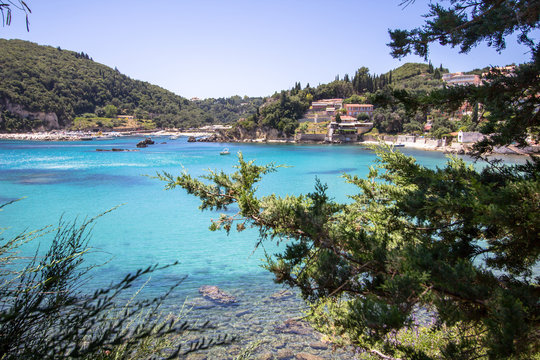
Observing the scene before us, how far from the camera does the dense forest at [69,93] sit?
104 metres

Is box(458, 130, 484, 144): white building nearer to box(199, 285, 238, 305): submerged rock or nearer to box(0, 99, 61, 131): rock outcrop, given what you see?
box(199, 285, 238, 305): submerged rock

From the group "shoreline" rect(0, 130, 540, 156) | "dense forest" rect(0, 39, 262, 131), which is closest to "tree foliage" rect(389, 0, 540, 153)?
Answer: "shoreline" rect(0, 130, 540, 156)

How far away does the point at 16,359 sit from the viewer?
183 cm

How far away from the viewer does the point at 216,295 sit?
9.96 m

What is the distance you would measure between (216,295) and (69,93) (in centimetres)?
13643

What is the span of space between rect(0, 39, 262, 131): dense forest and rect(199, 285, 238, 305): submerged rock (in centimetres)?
11858

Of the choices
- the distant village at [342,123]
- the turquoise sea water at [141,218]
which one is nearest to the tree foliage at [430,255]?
the turquoise sea water at [141,218]

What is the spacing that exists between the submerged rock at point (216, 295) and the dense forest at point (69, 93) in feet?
389

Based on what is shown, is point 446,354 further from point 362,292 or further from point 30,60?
point 30,60

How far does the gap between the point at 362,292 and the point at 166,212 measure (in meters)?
18.6

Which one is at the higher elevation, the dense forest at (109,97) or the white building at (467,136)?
the dense forest at (109,97)

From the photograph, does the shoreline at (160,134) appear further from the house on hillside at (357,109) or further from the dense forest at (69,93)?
the house on hillside at (357,109)

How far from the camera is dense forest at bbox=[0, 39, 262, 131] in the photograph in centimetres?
10422

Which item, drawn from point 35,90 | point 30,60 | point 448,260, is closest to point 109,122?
point 35,90
